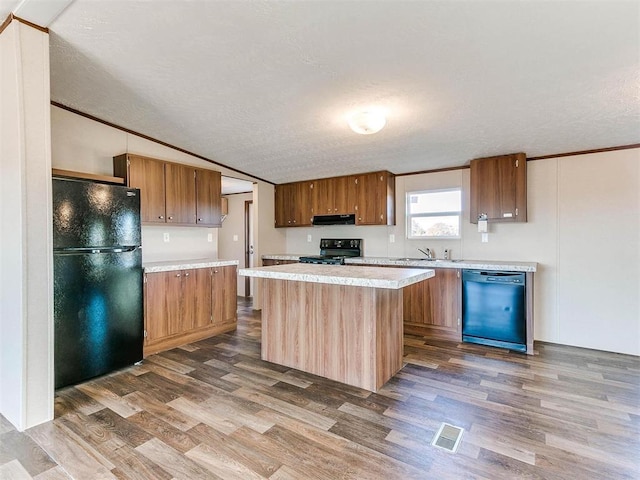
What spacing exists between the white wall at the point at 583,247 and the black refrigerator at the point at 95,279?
4.01 meters

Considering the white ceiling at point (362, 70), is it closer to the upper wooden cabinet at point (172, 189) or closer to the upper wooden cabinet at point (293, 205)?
A: the upper wooden cabinet at point (172, 189)

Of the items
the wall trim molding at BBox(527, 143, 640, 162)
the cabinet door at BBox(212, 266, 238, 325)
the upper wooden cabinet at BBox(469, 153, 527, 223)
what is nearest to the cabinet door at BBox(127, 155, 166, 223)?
the cabinet door at BBox(212, 266, 238, 325)

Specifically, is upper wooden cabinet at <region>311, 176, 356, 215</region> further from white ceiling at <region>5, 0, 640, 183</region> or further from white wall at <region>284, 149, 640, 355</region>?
white wall at <region>284, 149, 640, 355</region>

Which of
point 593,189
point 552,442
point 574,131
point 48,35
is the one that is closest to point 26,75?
point 48,35

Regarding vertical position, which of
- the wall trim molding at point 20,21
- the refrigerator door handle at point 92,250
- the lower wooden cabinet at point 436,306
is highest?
the wall trim molding at point 20,21

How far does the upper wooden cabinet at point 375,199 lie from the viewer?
4598mm

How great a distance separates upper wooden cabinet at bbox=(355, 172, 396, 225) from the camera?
4598 millimetres

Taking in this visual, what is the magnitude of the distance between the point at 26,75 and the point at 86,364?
2.19 meters

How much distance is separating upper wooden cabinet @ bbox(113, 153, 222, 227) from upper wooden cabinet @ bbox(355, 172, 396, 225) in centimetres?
200

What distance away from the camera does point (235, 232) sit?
676cm

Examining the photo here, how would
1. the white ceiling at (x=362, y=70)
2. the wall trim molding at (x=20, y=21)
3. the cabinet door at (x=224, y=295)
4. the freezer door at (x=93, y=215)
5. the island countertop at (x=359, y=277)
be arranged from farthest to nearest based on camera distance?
the cabinet door at (x=224, y=295)
the freezer door at (x=93, y=215)
the island countertop at (x=359, y=277)
the wall trim molding at (x=20, y=21)
the white ceiling at (x=362, y=70)

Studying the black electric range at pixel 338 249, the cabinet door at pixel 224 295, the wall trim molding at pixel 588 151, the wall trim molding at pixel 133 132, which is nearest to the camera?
the wall trim molding at pixel 133 132

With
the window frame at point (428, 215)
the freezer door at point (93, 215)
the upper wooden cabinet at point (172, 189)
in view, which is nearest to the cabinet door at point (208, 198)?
the upper wooden cabinet at point (172, 189)

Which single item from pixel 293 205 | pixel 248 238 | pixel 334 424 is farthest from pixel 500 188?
pixel 248 238
